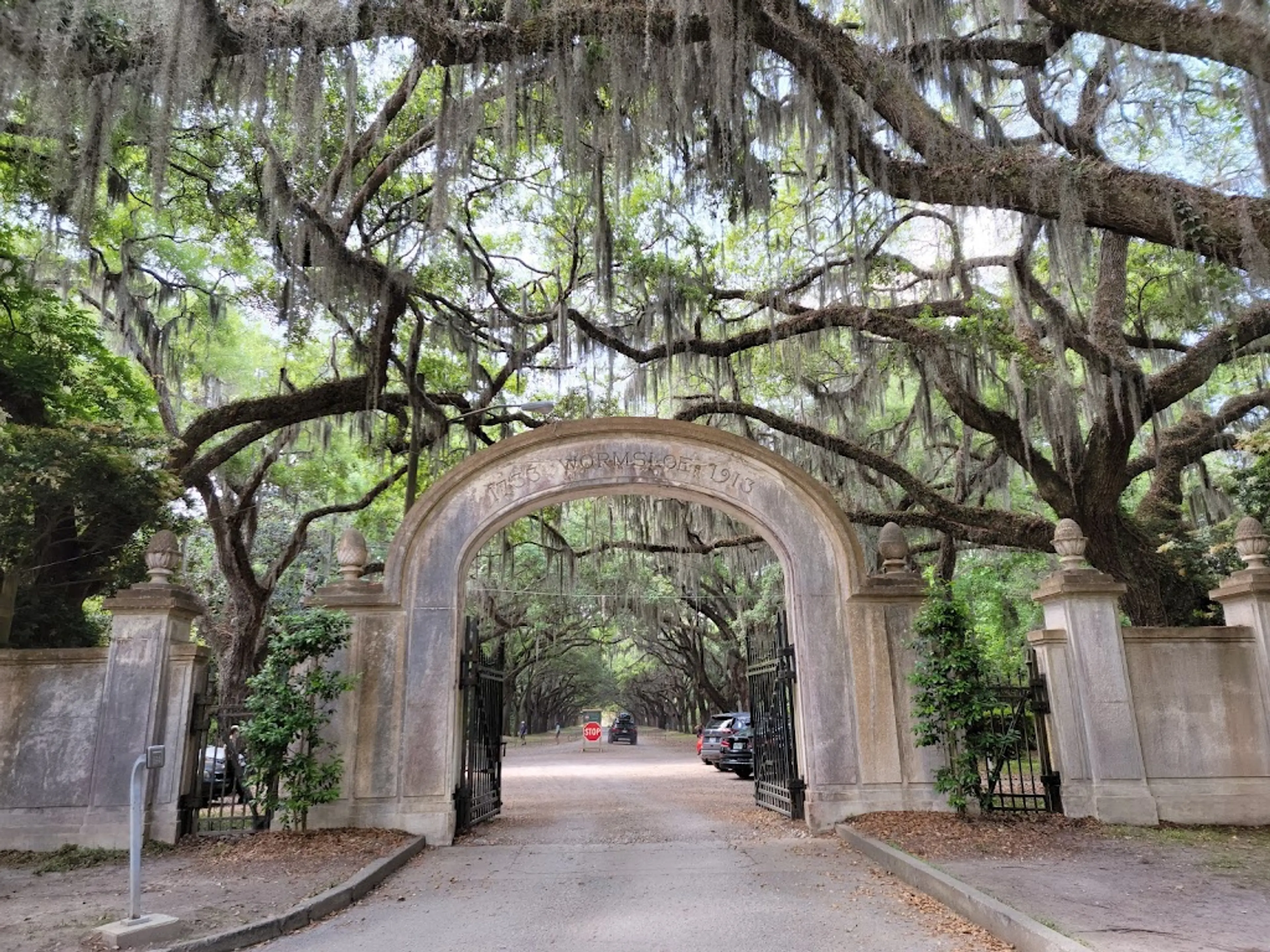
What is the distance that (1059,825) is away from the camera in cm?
823

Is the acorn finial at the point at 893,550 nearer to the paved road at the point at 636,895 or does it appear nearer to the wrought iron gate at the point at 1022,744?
the wrought iron gate at the point at 1022,744

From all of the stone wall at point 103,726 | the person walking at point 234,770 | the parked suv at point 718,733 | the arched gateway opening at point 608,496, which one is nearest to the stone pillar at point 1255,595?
the arched gateway opening at point 608,496

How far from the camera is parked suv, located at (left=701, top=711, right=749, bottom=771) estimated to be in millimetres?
21547

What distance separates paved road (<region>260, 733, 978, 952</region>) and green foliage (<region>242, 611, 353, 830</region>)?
52.4 inches

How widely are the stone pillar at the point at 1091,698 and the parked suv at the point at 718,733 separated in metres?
12.5

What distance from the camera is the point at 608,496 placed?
33.5 ft

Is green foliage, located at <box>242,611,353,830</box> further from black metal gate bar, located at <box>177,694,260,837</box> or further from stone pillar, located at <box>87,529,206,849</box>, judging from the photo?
stone pillar, located at <box>87,529,206,849</box>

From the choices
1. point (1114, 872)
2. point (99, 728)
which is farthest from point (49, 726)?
point (1114, 872)

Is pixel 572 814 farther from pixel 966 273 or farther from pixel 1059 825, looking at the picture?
pixel 966 273

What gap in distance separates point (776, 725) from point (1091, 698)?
3.60 m

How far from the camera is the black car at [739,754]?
63.2 feet

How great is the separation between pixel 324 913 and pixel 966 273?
40.4ft

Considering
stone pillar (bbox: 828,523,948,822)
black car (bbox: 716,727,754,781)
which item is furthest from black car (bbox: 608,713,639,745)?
stone pillar (bbox: 828,523,948,822)

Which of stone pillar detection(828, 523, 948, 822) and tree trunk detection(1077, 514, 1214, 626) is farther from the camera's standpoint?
tree trunk detection(1077, 514, 1214, 626)
